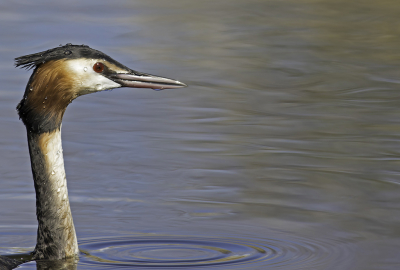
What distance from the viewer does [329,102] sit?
31.8 ft

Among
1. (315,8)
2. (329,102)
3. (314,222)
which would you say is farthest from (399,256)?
(315,8)

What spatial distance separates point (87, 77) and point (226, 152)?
2.82 meters

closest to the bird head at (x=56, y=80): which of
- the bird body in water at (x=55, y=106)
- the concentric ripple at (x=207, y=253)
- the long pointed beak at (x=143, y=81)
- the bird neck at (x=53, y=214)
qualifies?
the bird body in water at (x=55, y=106)

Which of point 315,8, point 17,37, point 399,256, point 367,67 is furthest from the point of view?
point 315,8

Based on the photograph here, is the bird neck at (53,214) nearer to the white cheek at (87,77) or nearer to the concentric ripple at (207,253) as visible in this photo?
the concentric ripple at (207,253)

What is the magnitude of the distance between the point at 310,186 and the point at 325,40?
23.4 ft

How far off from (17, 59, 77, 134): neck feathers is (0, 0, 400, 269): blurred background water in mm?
952

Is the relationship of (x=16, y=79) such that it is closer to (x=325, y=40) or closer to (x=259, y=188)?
(x=259, y=188)

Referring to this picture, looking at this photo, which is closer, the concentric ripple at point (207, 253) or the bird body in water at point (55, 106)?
the bird body in water at point (55, 106)

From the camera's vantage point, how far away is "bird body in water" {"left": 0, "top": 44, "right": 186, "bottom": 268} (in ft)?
17.0

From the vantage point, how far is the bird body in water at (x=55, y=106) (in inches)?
203

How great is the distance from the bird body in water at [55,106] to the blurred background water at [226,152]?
0.21 meters

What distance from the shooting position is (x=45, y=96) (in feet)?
17.0

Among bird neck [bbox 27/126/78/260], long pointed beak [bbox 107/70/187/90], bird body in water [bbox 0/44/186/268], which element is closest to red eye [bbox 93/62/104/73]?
bird body in water [bbox 0/44/186/268]
